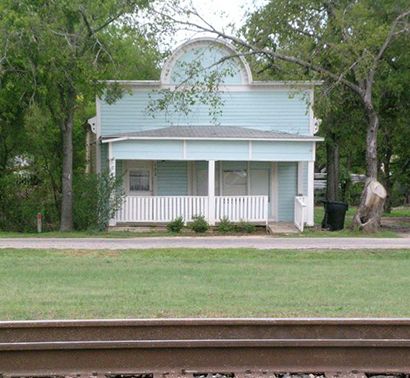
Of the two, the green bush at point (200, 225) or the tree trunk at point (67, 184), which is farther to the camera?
the tree trunk at point (67, 184)

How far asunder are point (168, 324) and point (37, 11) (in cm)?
1511

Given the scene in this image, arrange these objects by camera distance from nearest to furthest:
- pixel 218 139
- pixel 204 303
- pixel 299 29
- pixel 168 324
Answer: pixel 168 324, pixel 204 303, pixel 218 139, pixel 299 29

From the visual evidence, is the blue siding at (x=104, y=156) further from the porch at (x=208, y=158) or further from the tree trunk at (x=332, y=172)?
the tree trunk at (x=332, y=172)

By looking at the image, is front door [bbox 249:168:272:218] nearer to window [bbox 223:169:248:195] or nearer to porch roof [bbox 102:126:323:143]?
window [bbox 223:169:248:195]

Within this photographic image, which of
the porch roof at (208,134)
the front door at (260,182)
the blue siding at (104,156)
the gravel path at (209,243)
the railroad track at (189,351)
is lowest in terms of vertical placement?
the railroad track at (189,351)

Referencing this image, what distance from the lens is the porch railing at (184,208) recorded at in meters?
22.5

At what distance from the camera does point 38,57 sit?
20.2 m

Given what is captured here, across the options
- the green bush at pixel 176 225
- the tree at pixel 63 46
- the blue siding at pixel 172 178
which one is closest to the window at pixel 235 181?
the blue siding at pixel 172 178

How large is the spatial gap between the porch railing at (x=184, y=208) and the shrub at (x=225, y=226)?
182 millimetres

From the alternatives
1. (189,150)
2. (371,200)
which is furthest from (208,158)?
(371,200)

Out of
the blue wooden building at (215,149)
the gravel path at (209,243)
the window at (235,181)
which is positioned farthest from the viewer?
the window at (235,181)

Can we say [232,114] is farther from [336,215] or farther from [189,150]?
[336,215]

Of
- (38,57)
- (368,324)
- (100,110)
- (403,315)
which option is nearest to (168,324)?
(368,324)

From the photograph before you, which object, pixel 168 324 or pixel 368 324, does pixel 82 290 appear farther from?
pixel 368 324
